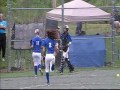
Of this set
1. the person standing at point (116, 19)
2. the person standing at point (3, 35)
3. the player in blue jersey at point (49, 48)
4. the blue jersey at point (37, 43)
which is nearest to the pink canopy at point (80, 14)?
the person standing at point (116, 19)

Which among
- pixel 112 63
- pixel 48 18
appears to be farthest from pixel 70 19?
pixel 112 63

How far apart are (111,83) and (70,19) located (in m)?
8.23

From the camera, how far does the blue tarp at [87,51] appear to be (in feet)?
78.6

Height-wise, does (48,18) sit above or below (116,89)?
above

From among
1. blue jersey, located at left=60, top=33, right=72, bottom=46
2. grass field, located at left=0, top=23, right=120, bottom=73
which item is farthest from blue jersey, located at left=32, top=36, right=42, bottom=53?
grass field, located at left=0, top=23, right=120, bottom=73

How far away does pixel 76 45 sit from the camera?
79.1ft

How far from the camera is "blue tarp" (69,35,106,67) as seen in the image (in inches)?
943

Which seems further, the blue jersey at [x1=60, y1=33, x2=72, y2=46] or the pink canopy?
the pink canopy

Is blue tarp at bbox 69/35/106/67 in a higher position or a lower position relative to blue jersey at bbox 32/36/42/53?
lower

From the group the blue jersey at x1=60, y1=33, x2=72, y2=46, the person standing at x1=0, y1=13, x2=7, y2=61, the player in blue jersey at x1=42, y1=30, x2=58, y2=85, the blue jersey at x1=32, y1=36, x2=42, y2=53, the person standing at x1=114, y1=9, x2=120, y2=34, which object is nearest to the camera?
the player in blue jersey at x1=42, y1=30, x2=58, y2=85

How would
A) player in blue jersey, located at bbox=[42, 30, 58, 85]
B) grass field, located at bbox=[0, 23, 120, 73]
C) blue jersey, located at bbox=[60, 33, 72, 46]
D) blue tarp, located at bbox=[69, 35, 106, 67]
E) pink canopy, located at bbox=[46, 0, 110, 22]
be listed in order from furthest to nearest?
pink canopy, located at bbox=[46, 0, 110, 22], grass field, located at bbox=[0, 23, 120, 73], blue tarp, located at bbox=[69, 35, 106, 67], blue jersey, located at bbox=[60, 33, 72, 46], player in blue jersey, located at bbox=[42, 30, 58, 85]

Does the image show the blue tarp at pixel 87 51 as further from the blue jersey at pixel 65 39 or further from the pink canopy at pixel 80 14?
the blue jersey at pixel 65 39

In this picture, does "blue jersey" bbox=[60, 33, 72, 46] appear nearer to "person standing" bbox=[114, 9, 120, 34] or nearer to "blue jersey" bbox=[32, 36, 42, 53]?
"blue jersey" bbox=[32, 36, 42, 53]

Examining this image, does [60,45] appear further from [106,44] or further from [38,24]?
[106,44]
